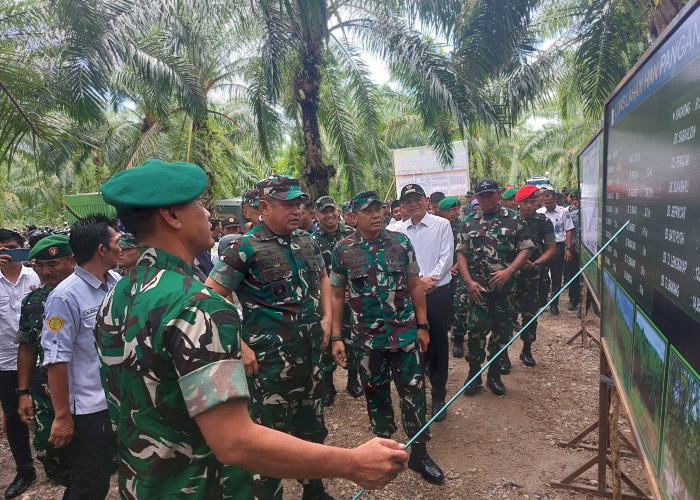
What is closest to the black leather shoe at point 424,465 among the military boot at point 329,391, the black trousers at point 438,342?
the black trousers at point 438,342

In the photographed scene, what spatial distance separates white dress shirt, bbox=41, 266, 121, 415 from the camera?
8.18ft

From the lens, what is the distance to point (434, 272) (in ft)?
15.0

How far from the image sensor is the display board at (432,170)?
37.0ft

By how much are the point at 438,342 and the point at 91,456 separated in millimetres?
2941

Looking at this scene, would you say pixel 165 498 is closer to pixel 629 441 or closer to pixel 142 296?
pixel 142 296

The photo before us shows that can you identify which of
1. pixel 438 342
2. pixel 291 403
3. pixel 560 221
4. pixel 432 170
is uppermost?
pixel 432 170

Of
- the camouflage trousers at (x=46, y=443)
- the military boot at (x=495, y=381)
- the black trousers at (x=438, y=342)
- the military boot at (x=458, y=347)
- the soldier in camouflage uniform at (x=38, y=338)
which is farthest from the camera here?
the military boot at (x=458, y=347)

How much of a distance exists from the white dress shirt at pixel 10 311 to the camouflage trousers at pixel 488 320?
3.99m

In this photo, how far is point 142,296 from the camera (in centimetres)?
135

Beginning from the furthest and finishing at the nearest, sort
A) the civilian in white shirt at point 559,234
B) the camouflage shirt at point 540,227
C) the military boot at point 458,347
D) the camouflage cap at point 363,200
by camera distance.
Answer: the civilian in white shirt at point 559,234, the military boot at point 458,347, the camouflage shirt at point 540,227, the camouflage cap at point 363,200

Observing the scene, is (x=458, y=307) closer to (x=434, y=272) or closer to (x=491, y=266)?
(x=491, y=266)

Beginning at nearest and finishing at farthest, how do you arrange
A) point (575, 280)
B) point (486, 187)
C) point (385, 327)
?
point (385, 327), point (486, 187), point (575, 280)

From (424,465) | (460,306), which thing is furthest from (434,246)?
(424,465)

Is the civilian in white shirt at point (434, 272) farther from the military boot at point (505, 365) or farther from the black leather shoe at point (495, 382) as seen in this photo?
the military boot at point (505, 365)
